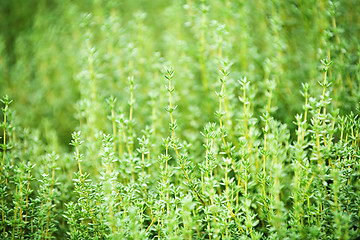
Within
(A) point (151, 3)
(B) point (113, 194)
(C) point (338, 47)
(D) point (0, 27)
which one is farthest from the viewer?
(A) point (151, 3)

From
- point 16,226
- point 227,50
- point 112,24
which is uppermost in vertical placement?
point 112,24

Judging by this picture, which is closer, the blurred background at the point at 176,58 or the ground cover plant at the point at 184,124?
the ground cover plant at the point at 184,124

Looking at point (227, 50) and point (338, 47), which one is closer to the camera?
point (338, 47)

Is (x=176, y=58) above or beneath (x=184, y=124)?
above

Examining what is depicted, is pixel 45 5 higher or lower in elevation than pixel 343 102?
higher

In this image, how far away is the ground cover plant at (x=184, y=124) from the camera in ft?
3.51

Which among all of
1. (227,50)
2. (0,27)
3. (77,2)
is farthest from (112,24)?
(0,27)

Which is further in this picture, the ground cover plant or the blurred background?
the blurred background

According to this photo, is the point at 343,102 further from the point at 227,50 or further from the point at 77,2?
the point at 77,2

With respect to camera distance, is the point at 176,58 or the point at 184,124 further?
the point at 176,58

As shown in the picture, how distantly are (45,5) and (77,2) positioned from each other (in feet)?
0.99

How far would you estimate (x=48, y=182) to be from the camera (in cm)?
115

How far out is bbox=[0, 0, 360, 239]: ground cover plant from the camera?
107 centimetres

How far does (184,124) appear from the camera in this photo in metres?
1.86
